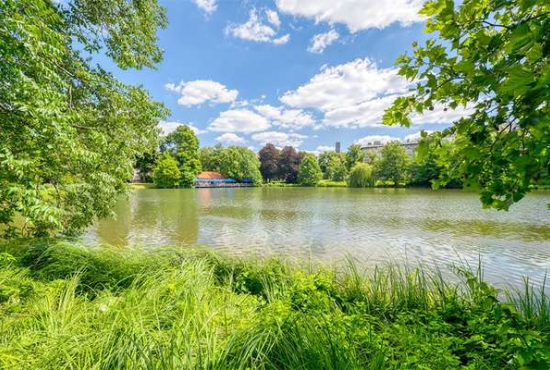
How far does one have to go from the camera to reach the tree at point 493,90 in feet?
2.78

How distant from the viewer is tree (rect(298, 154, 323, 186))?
6175 centimetres

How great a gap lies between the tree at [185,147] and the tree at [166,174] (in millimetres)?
3661

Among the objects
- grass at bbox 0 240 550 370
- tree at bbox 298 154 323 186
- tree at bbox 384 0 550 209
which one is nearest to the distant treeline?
tree at bbox 298 154 323 186

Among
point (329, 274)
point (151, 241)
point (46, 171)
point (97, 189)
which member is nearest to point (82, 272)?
point (46, 171)

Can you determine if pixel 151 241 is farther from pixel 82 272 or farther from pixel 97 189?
pixel 82 272

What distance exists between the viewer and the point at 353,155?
65000 mm

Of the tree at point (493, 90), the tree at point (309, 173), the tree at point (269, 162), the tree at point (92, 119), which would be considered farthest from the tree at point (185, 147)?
the tree at point (493, 90)

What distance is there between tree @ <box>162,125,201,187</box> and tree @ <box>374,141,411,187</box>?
34799 millimetres

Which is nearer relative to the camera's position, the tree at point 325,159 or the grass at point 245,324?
the grass at point 245,324

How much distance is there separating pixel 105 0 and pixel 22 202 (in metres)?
4.41

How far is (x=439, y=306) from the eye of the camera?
11.3 ft

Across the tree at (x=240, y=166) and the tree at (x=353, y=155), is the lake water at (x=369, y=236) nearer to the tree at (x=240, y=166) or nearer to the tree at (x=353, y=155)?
the tree at (x=240, y=166)

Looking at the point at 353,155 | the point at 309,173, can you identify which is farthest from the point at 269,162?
the point at 353,155

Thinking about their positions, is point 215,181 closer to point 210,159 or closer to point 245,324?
point 210,159
